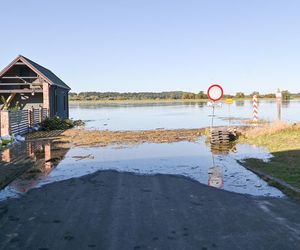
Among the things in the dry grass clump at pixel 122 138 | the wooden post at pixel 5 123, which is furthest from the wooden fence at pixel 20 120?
the dry grass clump at pixel 122 138

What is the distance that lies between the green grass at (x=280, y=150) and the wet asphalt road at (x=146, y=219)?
7.47 ft

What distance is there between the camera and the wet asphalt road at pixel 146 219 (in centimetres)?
498

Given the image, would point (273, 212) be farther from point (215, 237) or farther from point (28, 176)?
point (28, 176)

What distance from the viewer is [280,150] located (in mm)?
14000

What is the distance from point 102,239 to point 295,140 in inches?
517

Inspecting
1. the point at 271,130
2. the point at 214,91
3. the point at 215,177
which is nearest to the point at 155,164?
the point at 215,177

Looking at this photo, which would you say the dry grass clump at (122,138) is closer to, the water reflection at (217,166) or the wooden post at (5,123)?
the wooden post at (5,123)

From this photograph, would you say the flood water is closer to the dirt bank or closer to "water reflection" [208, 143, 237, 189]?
the dirt bank

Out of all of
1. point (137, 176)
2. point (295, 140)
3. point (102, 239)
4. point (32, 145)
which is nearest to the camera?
point (102, 239)

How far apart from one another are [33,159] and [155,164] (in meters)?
4.53

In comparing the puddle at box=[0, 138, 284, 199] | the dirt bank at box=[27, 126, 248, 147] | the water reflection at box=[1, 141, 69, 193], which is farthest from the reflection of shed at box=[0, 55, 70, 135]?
the puddle at box=[0, 138, 284, 199]

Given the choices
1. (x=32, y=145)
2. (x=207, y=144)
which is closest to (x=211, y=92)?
(x=207, y=144)

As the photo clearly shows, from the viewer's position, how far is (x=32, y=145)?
56.9ft

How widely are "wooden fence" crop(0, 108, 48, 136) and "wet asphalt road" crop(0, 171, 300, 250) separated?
1197 cm
